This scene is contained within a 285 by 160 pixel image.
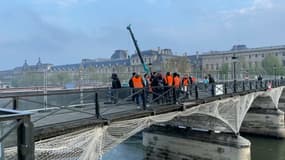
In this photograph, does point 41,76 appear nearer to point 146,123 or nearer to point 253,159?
point 146,123

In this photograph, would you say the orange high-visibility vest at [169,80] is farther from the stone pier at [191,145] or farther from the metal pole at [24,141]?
the metal pole at [24,141]

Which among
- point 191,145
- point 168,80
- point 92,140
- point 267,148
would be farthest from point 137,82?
point 267,148

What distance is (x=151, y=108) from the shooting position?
12.1m

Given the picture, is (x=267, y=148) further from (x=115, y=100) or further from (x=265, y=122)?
(x=115, y=100)

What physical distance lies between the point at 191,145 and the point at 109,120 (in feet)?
39.3

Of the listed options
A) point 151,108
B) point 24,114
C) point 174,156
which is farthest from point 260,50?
point 24,114

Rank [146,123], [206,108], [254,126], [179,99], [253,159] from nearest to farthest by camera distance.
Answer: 1. [146,123]
2. [179,99]
3. [206,108]
4. [253,159]
5. [254,126]

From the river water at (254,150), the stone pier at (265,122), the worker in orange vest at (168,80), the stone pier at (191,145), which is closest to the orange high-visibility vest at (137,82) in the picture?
the worker in orange vest at (168,80)

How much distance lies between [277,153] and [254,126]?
25.6 ft

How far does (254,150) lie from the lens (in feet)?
85.4

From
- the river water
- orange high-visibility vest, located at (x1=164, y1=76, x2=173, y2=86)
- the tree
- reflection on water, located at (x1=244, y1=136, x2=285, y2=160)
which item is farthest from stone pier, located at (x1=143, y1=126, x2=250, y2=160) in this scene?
the tree

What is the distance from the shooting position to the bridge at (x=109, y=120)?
4898mm

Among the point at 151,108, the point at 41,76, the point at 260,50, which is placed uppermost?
the point at 260,50

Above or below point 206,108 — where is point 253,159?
below
